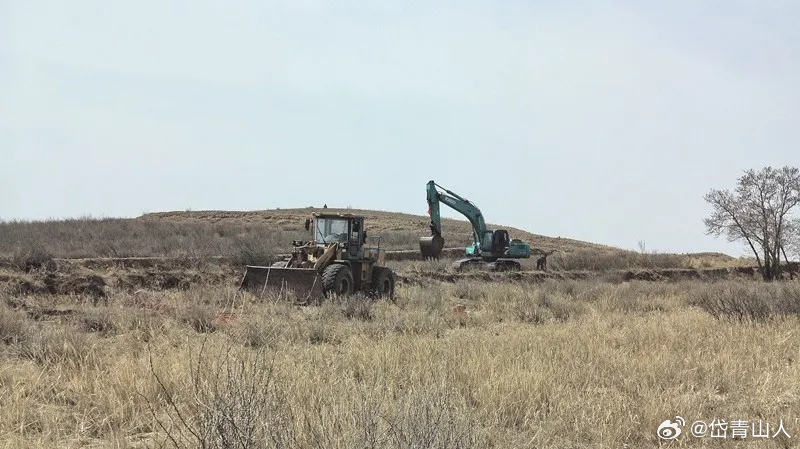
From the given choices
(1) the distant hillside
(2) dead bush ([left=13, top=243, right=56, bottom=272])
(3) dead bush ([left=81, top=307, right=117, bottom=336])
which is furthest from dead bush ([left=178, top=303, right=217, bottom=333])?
(1) the distant hillside

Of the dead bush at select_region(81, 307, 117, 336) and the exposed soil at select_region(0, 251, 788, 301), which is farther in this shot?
the exposed soil at select_region(0, 251, 788, 301)

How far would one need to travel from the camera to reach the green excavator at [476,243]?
105 feet

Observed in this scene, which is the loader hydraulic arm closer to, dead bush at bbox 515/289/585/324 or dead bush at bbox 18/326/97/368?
dead bush at bbox 515/289/585/324

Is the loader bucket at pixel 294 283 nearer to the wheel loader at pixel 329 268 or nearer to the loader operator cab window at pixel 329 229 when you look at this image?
the wheel loader at pixel 329 268

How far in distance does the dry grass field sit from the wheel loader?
5.81ft

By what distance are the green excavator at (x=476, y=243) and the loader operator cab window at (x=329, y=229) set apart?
1359 centimetres

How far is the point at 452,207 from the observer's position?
33281 mm

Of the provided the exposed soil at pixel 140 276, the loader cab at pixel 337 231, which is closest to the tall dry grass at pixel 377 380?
the exposed soil at pixel 140 276

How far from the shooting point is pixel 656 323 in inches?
449

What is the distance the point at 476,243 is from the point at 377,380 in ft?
91.7

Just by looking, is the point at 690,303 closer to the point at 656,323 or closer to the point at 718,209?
the point at 656,323

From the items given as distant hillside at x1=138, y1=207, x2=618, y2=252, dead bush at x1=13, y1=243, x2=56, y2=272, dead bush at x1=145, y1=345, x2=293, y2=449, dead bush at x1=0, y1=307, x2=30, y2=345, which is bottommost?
dead bush at x1=0, y1=307, x2=30, y2=345

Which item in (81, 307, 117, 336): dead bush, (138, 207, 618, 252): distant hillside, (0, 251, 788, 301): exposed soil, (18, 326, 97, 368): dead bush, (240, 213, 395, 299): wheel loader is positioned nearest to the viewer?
(18, 326, 97, 368): dead bush

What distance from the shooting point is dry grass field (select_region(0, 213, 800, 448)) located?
4.61 meters
